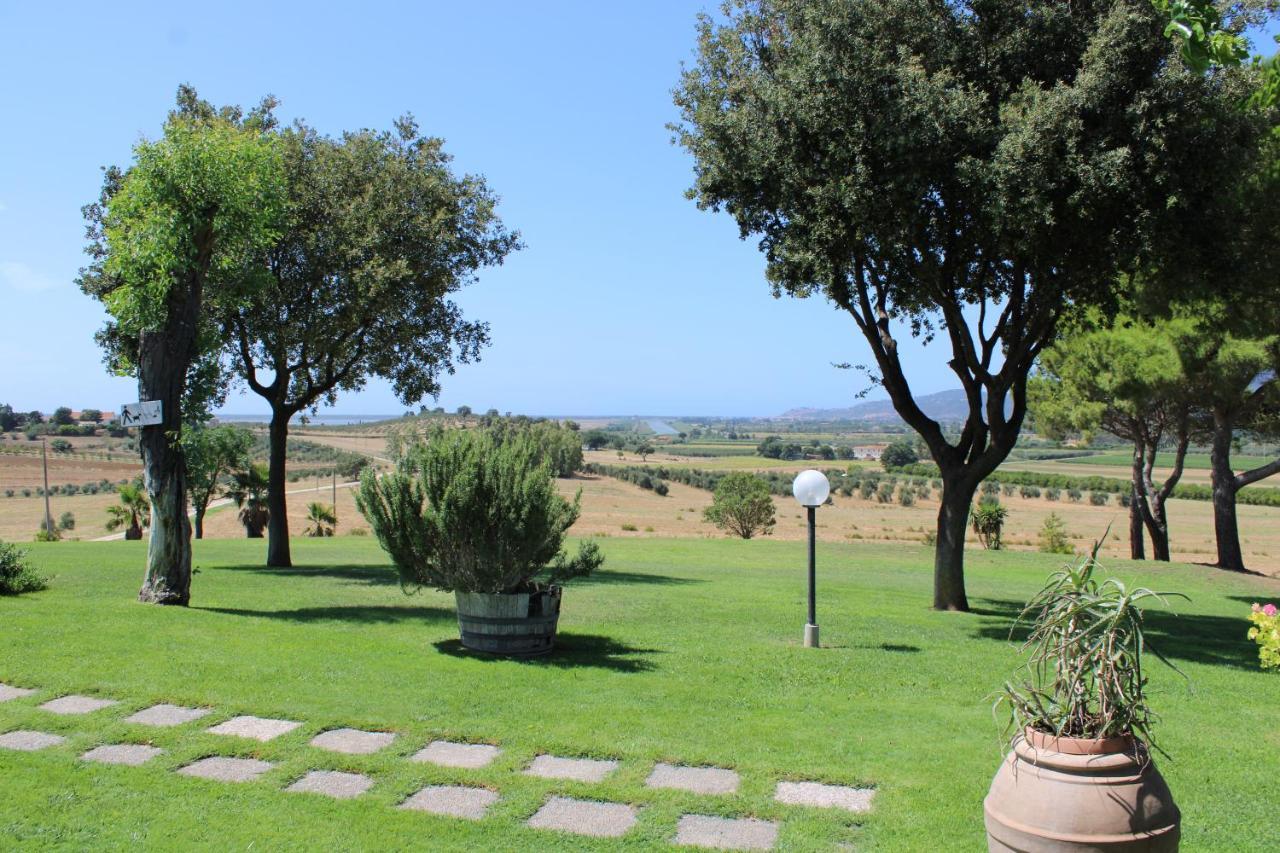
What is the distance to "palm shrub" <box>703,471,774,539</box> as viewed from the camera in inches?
1431

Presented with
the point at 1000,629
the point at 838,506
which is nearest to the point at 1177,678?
the point at 1000,629

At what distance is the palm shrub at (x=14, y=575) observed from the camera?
11.7 metres

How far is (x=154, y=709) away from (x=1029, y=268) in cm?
1191

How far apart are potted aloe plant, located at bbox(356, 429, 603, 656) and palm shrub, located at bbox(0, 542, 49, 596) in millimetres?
5677

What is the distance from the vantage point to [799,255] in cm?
1240

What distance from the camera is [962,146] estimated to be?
11.7m

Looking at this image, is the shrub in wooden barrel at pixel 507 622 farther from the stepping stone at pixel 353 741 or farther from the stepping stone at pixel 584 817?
the stepping stone at pixel 584 817

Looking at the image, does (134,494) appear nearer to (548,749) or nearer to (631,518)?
(631,518)

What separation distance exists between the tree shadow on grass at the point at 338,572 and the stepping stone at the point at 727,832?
12.1 meters

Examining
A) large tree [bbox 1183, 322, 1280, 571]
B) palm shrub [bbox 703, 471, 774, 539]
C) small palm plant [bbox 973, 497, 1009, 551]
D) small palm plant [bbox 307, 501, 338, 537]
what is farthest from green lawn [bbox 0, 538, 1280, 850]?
palm shrub [bbox 703, 471, 774, 539]

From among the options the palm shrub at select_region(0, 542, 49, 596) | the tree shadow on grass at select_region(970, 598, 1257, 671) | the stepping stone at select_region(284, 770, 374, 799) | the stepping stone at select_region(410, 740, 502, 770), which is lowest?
the tree shadow on grass at select_region(970, 598, 1257, 671)

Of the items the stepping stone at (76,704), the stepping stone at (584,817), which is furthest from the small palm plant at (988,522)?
the stepping stone at (76,704)

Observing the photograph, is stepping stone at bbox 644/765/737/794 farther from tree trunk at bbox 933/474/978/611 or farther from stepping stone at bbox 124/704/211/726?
tree trunk at bbox 933/474/978/611

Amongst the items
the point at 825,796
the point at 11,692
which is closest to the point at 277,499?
the point at 11,692
